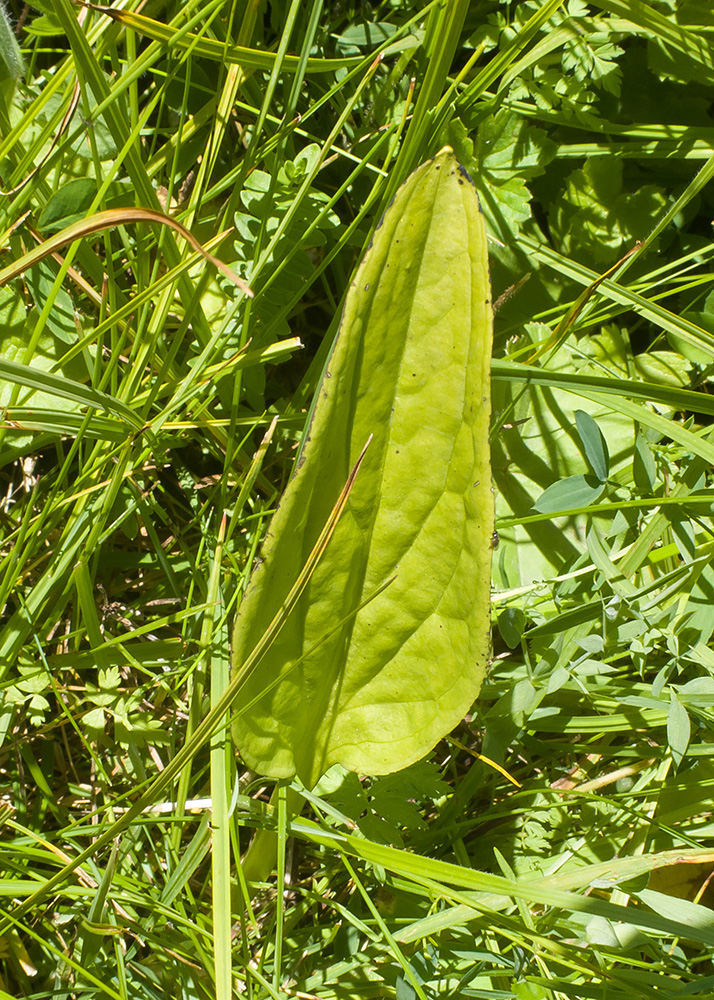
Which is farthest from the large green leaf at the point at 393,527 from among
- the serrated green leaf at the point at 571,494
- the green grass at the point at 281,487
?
the serrated green leaf at the point at 571,494

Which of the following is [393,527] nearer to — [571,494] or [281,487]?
[571,494]

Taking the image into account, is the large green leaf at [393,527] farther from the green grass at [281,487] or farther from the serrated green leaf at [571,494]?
the serrated green leaf at [571,494]

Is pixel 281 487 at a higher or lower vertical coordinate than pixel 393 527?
lower

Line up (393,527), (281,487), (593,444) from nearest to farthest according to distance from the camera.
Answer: (393,527)
(593,444)
(281,487)

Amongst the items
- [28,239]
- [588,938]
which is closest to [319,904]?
[588,938]

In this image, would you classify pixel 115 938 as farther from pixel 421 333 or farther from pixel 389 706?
pixel 421 333

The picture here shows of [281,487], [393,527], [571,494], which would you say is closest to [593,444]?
[571,494]

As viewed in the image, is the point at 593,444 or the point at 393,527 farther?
the point at 593,444

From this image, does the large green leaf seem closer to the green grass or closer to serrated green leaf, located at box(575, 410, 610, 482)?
the green grass
